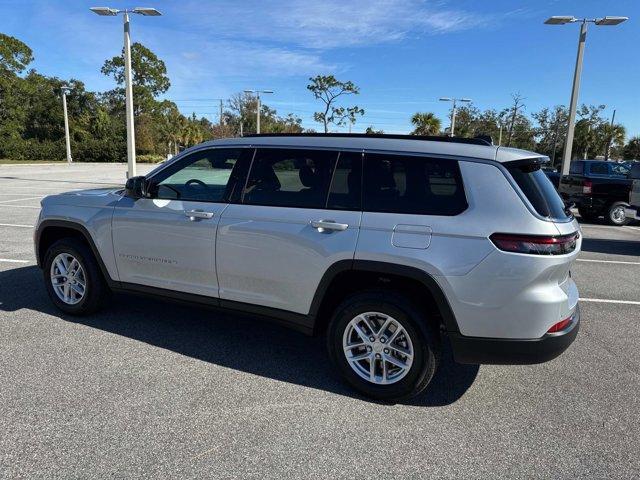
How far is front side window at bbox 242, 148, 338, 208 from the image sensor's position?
3.46 m

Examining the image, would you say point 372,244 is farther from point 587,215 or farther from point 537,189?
point 587,215

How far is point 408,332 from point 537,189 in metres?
1.24

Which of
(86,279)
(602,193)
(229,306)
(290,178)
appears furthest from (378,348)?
(602,193)

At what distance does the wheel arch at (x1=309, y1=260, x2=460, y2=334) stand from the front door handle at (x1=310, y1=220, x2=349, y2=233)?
9.1 inches

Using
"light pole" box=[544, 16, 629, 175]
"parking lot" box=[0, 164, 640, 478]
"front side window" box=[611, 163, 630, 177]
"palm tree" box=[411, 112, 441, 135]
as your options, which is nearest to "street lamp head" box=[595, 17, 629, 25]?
"light pole" box=[544, 16, 629, 175]

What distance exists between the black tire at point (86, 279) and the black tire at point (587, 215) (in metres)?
12.8

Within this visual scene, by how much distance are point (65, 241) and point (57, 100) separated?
193ft

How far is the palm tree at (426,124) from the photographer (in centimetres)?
4781

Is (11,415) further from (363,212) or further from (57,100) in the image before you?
(57,100)

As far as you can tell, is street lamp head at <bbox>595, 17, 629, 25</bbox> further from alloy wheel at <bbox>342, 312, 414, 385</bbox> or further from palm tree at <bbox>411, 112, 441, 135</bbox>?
palm tree at <bbox>411, 112, 441, 135</bbox>

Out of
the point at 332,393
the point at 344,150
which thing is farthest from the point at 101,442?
the point at 344,150

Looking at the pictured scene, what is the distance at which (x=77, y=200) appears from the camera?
4.52 m

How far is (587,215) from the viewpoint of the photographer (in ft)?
44.6

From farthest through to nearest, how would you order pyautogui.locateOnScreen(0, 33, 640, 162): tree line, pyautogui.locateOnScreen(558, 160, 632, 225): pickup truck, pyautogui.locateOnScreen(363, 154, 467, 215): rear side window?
pyautogui.locateOnScreen(0, 33, 640, 162): tree line → pyautogui.locateOnScreen(558, 160, 632, 225): pickup truck → pyautogui.locateOnScreen(363, 154, 467, 215): rear side window
